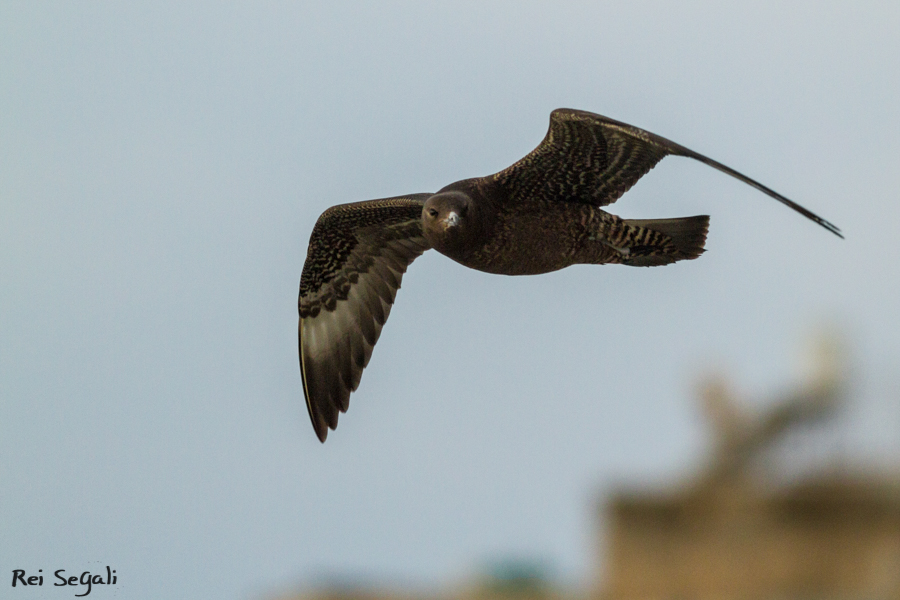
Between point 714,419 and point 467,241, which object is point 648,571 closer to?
point 714,419

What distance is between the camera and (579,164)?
26.7 ft

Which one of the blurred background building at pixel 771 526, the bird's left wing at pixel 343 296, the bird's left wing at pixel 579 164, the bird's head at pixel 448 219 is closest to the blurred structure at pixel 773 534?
the blurred background building at pixel 771 526

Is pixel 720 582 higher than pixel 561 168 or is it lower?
lower

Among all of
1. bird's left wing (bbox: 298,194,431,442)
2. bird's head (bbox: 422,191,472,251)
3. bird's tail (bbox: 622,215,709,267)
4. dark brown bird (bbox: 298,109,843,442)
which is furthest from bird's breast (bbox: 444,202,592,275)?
bird's left wing (bbox: 298,194,431,442)

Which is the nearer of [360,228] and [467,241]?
[467,241]

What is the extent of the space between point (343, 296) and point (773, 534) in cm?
2210

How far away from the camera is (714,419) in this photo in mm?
34094

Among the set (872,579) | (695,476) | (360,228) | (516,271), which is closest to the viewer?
(516,271)

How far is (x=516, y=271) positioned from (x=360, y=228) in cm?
205

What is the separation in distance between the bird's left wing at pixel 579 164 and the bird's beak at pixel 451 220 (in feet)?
2.34

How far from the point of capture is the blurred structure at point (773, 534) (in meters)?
28.5

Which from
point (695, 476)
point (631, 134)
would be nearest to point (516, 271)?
point (631, 134)

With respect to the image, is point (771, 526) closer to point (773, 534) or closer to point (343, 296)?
point (773, 534)

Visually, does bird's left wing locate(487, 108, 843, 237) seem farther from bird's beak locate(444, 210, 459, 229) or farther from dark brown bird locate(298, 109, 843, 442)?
bird's beak locate(444, 210, 459, 229)
